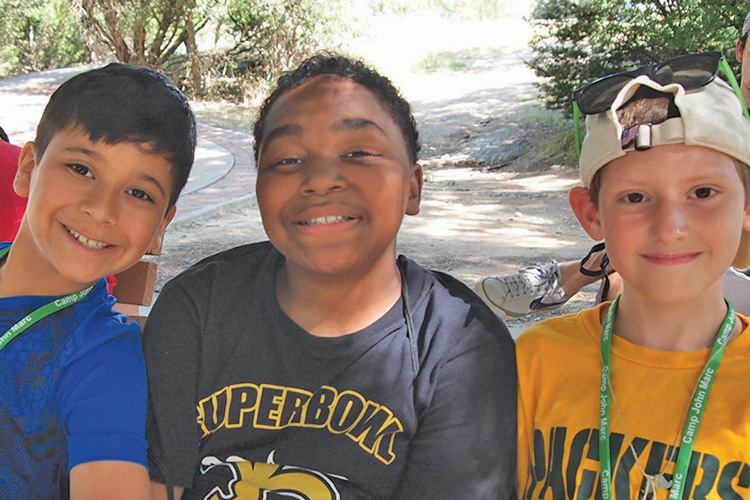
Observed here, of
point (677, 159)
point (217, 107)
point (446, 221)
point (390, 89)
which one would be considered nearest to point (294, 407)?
point (390, 89)

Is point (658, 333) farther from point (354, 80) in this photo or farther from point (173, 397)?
point (173, 397)

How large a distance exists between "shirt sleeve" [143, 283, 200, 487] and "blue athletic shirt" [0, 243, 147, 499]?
0.03 meters

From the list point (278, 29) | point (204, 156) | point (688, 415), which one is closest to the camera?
point (688, 415)

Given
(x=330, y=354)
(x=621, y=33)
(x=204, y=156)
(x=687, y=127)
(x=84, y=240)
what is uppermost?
(x=621, y=33)

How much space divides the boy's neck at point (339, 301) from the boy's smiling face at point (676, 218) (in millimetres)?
563

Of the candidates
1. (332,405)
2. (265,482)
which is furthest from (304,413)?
(265,482)

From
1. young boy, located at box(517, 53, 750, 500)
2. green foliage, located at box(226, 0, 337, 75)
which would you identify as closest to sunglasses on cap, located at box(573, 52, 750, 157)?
young boy, located at box(517, 53, 750, 500)

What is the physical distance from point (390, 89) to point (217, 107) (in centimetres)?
1645

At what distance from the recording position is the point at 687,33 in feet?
32.6

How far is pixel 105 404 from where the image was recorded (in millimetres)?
1639

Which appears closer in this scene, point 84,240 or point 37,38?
point 84,240

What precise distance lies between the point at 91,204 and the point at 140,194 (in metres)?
0.13

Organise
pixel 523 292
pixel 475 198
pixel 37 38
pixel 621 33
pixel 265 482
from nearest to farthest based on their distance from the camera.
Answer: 1. pixel 265 482
2. pixel 523 292
3. pixel 475 198
4. pixel 621 33
5. pixel 37 38

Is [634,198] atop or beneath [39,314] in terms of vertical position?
atop
